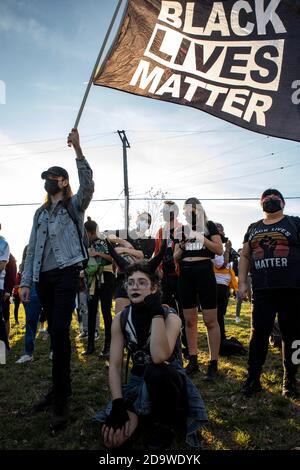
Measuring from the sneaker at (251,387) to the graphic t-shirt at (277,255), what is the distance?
108cm

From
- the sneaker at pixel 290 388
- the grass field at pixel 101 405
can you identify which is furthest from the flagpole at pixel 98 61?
the sneaker at pixel 290 388

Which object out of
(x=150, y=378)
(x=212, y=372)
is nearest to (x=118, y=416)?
(x=150, y=378)

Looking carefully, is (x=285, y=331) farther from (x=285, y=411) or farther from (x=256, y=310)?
(x=285, y=411)

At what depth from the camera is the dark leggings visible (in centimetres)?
305

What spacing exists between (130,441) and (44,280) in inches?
72.4

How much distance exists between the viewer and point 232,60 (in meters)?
4.50

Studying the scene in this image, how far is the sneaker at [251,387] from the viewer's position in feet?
14.6

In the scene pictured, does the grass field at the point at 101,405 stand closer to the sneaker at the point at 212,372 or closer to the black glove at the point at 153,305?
the sneaker at the point at 212,372

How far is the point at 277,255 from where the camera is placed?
4.55 metres

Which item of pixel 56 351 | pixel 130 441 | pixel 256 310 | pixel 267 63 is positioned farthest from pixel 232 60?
pixel 130 441

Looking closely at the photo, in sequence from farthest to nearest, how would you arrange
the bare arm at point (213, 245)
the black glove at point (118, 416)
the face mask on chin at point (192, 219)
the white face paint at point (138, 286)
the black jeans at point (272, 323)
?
the face mask on chin at point (192, 219), the bare arm at point (213, 245), the black jeans at point (272, 323), the white face paint at point (138, 286), the black glove at point (118, 416)

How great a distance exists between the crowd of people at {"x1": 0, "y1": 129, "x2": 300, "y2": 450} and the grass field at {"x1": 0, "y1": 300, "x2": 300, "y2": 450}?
18 centimetres

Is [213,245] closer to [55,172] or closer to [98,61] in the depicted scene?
[55,172]

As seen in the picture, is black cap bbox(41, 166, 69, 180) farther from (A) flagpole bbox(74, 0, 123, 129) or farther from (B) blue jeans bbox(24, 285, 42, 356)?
(B) blue jeans bbox(24, 285, 42, 356)
